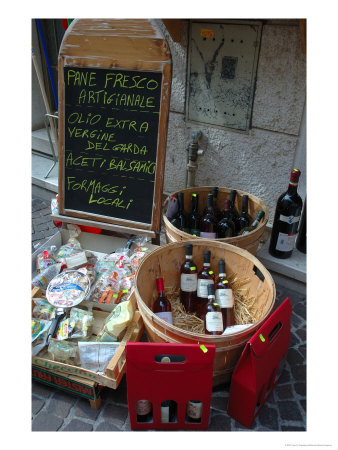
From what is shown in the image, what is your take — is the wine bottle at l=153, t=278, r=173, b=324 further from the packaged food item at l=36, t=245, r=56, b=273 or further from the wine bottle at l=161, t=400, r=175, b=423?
the packaged food item at l=36, t=245, r=56, b=273

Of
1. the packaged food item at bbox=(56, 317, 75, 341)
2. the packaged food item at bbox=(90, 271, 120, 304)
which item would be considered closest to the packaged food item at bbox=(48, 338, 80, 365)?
the packaged food item at bbox=(56, 317, 75, 341)

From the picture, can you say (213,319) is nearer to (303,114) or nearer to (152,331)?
(152,331)

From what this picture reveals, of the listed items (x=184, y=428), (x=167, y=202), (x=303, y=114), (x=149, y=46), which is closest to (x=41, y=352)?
(x=184, y=428)

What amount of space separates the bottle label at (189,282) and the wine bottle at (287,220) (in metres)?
1.06

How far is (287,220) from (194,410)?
1732mm

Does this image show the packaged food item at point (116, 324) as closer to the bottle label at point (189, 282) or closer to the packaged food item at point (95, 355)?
the packaged food item at point (95, 355)

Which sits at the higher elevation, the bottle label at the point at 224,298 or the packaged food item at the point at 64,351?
the bottle label at the point at 224,298

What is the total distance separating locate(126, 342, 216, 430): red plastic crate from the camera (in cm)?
177

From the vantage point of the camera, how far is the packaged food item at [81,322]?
232 centimetres

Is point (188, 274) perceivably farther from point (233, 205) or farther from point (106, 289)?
point (233, 205)

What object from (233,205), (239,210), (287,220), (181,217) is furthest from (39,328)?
(287,220)

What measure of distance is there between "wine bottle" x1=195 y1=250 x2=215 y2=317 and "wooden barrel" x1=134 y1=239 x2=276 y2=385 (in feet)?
0.56

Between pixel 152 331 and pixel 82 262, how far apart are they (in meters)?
1.05

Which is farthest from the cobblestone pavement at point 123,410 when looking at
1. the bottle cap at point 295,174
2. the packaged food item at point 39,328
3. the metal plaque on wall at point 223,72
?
the metal plaque on wall at point 223,72
